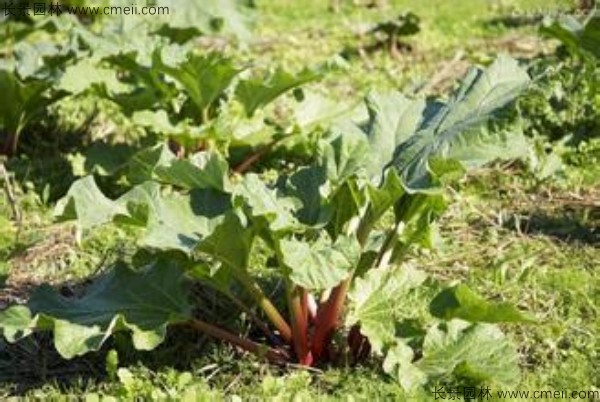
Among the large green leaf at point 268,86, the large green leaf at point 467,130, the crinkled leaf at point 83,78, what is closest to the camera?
the large green leaf at point 467,130

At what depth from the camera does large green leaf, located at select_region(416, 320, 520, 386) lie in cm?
288

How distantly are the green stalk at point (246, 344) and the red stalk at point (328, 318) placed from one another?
11 cm

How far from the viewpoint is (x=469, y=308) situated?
302 centimetres

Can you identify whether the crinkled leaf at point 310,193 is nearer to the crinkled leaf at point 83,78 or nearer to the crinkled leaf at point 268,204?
the crinkled leaf at point 268,204

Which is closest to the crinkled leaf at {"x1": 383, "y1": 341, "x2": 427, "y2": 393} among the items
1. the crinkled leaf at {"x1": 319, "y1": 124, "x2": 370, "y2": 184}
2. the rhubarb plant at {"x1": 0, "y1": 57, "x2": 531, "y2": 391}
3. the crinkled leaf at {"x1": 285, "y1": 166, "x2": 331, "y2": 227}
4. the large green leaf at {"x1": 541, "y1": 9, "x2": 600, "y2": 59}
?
the rhubarb plant at {"x1": 0, "y1": 57, "x2": 531, "y2": 391}

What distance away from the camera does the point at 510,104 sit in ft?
9.93

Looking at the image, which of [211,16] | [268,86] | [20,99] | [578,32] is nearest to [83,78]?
[20,99]

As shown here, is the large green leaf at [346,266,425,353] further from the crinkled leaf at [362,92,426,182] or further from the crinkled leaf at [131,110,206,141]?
the crinkled leaf at [131,110,206,141]

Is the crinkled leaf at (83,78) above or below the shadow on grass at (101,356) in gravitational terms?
above

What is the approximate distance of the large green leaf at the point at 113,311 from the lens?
9.61 feet

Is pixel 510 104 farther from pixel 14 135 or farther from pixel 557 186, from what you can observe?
pixel 14 135

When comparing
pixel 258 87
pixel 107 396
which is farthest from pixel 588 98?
pixel 107 396

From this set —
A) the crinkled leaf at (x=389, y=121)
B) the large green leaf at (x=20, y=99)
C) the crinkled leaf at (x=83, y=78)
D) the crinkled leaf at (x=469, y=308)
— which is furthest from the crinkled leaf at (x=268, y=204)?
the large green leaf at (x=20, y=99)

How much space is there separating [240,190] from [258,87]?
1.73m
